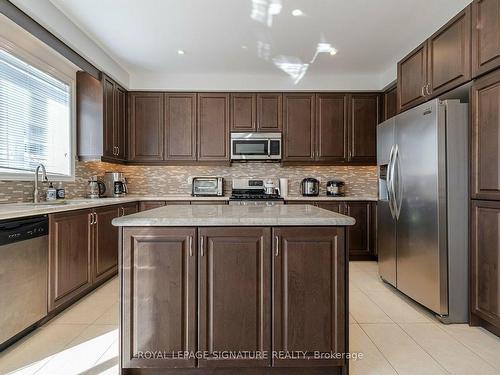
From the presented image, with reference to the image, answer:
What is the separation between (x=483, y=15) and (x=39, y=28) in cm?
354

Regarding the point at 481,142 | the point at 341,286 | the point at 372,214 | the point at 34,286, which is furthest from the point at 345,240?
the point at 372,214

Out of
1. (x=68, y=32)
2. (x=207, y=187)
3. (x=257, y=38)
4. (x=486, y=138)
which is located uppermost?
(x=257, y=38)

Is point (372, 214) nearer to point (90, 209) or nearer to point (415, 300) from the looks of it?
point (415, 300)

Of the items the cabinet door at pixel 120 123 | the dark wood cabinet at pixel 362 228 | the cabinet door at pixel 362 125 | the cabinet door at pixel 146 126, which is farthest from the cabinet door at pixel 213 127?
the dark wood cabinet at pixel 362 228

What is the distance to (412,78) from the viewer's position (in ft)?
10.1

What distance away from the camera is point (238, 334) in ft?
5.28

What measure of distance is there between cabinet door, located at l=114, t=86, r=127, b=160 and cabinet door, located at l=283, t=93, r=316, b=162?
2317mm

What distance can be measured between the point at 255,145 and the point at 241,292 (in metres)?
2.99

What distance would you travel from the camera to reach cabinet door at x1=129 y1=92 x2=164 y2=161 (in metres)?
4.40

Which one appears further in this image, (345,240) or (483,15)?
(483,15)

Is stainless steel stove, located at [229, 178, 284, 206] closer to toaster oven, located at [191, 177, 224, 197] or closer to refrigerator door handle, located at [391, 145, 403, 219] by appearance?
toaster oven, located at [191, 177, 224, 197]

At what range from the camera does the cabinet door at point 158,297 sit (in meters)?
1.59

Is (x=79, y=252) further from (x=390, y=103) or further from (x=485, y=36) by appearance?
(x=390, y=103)

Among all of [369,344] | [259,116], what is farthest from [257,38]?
[369,344]
